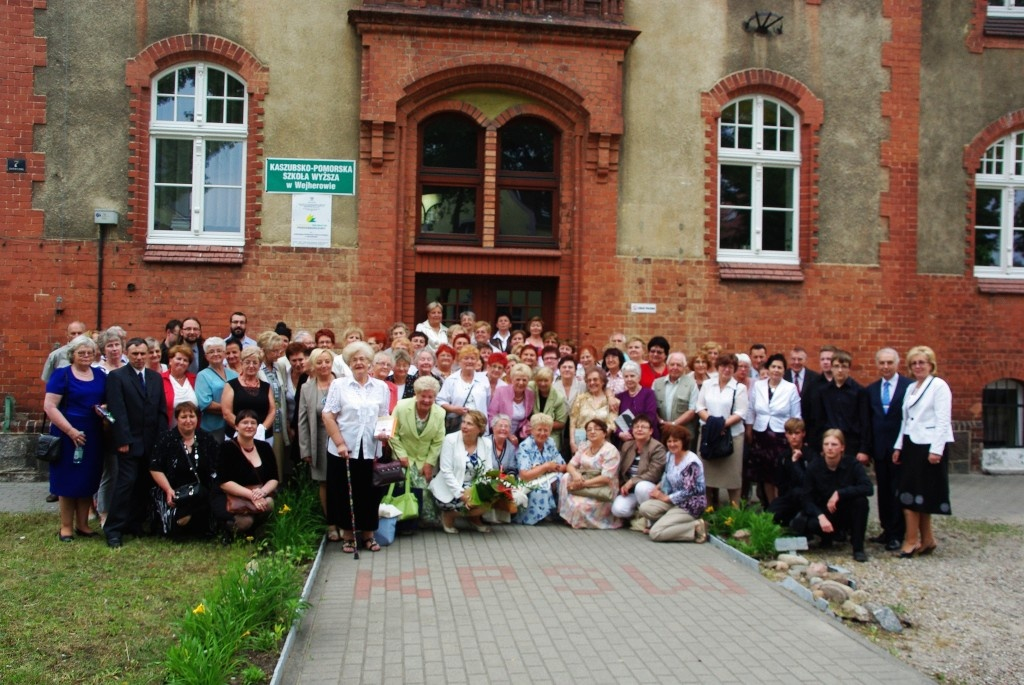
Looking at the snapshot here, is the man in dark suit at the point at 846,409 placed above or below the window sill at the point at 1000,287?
below

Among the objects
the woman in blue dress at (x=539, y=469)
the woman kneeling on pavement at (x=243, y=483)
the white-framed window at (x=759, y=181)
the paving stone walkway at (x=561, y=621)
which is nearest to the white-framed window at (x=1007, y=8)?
the white-framed window at (x=759, y=181)

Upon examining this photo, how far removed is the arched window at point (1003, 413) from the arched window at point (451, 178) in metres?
8.81

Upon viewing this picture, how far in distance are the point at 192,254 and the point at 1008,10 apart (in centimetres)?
1343

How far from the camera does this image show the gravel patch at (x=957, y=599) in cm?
593

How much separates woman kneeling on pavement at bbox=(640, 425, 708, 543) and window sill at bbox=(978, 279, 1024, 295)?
798 centimetres

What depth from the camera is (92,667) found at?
5.31 meters

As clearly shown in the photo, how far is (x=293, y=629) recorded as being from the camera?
19.0 feet

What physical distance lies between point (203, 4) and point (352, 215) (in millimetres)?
3538

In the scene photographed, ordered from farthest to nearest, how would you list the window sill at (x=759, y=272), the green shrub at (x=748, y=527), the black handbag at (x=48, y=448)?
the window sill at (x=759, y=272)
the green shrub at (x=748, y=527)
the black handbag at (x=48, y=448)

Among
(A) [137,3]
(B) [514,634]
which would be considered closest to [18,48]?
(A) [137,3]

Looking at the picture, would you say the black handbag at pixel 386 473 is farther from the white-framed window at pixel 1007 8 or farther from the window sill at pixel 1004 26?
the white-framed window at pixel 1007 8

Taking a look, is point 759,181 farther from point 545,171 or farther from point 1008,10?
point 1008,10

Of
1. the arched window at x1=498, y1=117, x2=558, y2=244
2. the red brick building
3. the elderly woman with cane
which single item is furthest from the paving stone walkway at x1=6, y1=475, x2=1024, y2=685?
the arched window at x1=498, y1=117, x2=558, y2=244

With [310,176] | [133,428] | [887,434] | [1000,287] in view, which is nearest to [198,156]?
[310,176]
